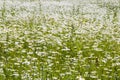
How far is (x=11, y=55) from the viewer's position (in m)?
9.25

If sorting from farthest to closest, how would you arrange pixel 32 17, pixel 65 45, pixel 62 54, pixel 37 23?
pixel 32 17 → pixel 37 23 → pixel 65 45 → pixel 62 54

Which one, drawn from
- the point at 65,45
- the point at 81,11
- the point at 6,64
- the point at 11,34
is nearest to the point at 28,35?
the point at 11,34

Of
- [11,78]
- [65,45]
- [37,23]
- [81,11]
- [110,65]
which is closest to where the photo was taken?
[11,78]

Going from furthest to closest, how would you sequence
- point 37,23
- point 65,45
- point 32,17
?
point 32,17 < point 37,23 < point 65,45

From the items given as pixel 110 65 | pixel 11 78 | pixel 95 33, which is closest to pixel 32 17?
pixel 95 33

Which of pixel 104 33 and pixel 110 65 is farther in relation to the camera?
pixel 104 33

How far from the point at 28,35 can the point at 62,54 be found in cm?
209

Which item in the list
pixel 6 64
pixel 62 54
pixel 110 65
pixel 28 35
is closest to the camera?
pixel 6 64

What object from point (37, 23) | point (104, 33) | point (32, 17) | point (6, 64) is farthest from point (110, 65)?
point (32, 17)

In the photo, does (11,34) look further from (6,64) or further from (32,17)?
(32,17)

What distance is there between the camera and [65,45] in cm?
1048

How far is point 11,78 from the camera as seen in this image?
741 centimetres

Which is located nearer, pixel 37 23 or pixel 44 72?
pixel 44 72

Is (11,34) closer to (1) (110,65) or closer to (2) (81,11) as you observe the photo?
(1) (110,65)
